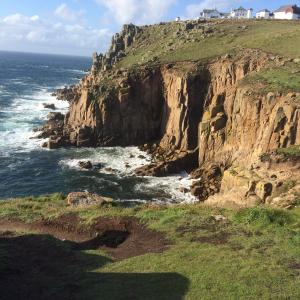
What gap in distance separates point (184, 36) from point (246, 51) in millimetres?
21448

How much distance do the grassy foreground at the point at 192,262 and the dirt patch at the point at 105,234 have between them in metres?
0.59

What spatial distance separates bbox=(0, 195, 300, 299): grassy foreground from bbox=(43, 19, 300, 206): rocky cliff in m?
23.3

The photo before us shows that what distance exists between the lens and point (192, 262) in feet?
65.9

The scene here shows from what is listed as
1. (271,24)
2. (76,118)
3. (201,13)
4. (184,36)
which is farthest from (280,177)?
(201,13)

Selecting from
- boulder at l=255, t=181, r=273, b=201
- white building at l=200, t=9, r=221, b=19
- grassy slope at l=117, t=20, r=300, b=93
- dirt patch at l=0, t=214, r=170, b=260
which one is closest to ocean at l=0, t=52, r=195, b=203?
boulder at l=255, t=181, r=273, b=201

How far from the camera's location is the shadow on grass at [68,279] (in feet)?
58.8

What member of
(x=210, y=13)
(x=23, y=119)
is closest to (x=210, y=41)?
(x=23, y=119)

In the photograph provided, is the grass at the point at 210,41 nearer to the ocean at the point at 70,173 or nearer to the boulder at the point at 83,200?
the ocean at the point at 70,173

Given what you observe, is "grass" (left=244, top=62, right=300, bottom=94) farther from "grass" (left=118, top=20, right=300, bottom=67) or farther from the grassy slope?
"grass" (left=118, top=20, right=300, bottom=67)

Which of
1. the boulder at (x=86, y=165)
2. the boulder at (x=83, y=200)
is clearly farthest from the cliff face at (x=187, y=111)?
the boulder at (x=83, y=200)

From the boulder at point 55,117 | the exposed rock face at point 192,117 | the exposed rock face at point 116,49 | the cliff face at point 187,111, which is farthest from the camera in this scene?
the exposed rock face at point 116,49

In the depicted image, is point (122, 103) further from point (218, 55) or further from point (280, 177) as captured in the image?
point (280, 177)

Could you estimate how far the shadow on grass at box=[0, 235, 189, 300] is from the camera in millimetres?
17922

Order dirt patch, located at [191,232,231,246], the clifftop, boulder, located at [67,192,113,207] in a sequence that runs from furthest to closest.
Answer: the clifftop → boulder, located at [67,192,113,207] → dirt patch, located at [191,232,231,246]
